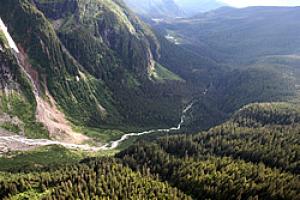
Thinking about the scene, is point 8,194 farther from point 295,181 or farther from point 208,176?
point 295,181

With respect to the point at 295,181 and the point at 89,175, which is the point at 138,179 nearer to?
the point at 89,175

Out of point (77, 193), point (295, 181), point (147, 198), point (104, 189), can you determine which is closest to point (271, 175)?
point (295, 181)

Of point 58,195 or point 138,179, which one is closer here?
point 58,195

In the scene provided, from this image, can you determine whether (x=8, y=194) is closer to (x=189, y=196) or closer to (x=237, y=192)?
(x=189, y=196)

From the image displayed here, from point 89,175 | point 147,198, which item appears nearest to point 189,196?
point 147,198

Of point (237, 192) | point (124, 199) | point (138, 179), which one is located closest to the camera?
point (124, 199)

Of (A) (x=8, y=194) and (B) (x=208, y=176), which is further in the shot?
(B) (x=208, y=176)

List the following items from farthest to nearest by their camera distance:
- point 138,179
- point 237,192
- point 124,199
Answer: point 138,179 < point 237,192 < point 124,199

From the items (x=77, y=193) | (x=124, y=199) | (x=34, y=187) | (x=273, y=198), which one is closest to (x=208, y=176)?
(x=273, y=198)
